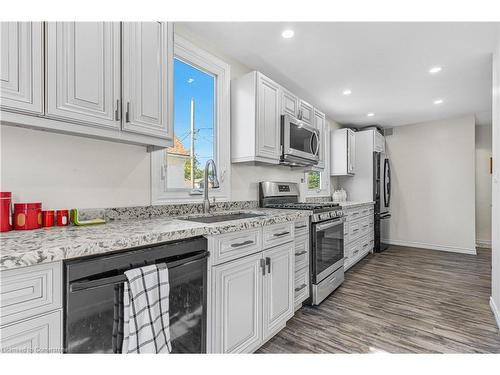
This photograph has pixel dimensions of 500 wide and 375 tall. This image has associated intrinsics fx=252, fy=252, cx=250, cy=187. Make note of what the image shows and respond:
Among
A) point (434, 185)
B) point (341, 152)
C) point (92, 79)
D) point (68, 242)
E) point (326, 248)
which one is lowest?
point (326, 248)

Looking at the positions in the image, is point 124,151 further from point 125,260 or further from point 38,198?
point 125,260

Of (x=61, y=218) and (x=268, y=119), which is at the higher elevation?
(x=268, y=119)

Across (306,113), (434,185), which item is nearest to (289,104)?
(306,113)

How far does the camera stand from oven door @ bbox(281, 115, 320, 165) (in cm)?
278

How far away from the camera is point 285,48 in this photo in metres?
2.41

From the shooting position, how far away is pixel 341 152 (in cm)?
459

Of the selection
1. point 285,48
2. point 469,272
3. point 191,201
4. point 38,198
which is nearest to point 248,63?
point 285,48

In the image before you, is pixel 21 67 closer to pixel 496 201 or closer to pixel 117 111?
pixel 117 111

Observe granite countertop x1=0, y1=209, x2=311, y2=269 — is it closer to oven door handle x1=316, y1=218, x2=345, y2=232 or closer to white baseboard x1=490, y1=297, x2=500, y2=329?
oven door handle x1=316, y1=218, x2=345, y2=232

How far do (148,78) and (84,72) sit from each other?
0.35 m

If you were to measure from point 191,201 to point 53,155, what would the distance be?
102 centimetres

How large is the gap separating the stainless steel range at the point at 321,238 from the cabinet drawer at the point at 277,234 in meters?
0.45

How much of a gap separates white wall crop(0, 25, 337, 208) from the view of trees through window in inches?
13.1

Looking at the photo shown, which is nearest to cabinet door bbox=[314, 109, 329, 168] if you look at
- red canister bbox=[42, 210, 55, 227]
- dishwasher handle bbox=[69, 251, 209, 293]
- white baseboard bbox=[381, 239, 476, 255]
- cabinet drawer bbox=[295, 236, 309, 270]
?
cabinet drawer bbox=[295, 236, 309, 270]
